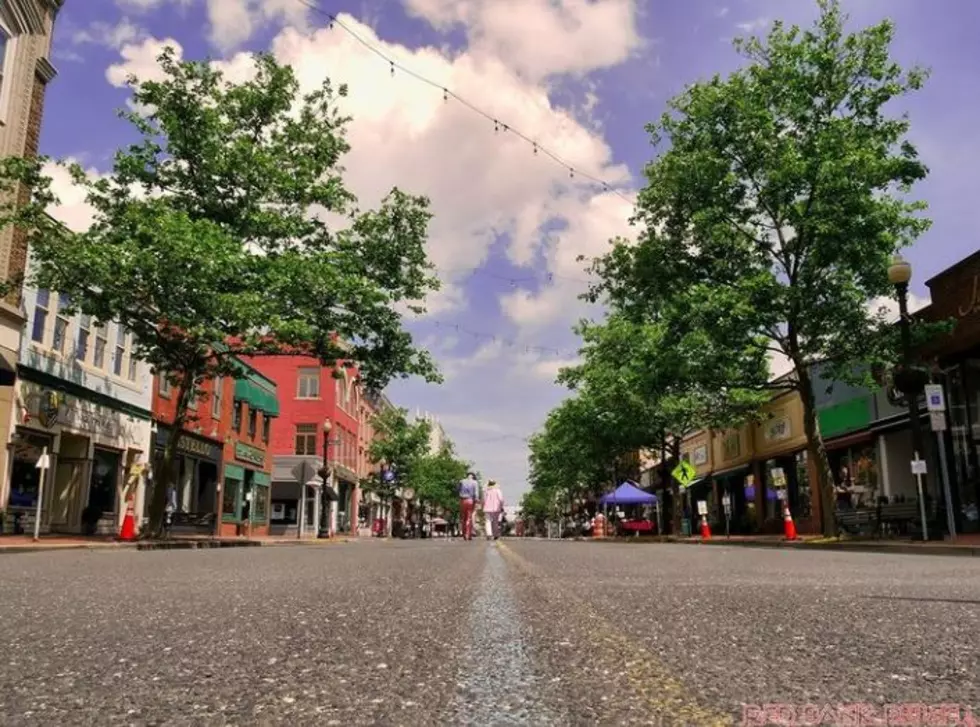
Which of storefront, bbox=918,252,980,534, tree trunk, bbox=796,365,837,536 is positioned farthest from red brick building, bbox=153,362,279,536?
storefront, bbox=918,252,980,534

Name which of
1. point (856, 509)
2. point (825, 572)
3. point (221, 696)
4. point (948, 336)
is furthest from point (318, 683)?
point (856, 509)

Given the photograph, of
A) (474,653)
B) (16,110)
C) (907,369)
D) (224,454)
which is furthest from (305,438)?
(474,653)

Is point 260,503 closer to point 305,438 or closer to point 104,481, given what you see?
point 305,438

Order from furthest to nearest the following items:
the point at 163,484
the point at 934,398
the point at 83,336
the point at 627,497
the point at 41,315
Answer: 1. the point at 627,497
2. the point at 83,336
3. the point at 41,315
4. the point at 163,484
5. the point at 934,398

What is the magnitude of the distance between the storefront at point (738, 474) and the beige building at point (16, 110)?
85.4ft

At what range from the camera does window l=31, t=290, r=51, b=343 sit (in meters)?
23.5

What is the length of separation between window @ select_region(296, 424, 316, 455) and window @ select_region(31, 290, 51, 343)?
33678mm

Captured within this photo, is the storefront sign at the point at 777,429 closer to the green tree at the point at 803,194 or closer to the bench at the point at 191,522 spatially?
the green tree at the point at 803,194

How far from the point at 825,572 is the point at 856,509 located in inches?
702

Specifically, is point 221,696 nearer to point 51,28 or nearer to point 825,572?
point 825,572

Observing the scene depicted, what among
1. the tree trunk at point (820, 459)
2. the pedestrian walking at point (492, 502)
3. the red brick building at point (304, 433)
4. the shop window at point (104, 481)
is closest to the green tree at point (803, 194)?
the tree trunk at point (820, 459)

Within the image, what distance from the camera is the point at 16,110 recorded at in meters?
22.9

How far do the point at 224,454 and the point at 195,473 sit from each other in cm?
286

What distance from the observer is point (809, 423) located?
21.2 meters
